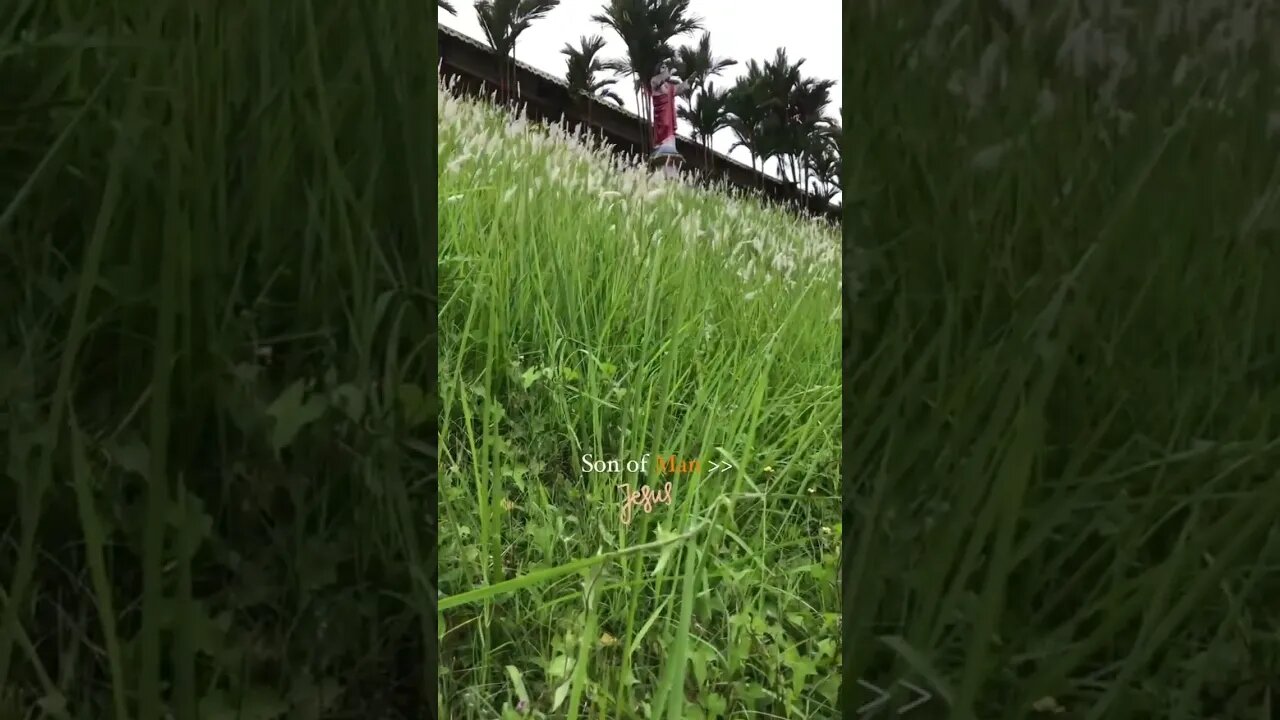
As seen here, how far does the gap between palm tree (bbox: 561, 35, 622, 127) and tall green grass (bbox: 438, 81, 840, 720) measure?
0.04 meters

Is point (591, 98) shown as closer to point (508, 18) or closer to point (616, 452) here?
point (508, 18)

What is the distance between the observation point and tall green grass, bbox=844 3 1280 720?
599 millimetres

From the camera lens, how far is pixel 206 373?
560 mm

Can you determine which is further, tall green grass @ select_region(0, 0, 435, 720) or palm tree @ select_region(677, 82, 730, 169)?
palm tree @ select_region(677, 82, 730, 169)

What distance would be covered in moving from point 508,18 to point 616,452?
377 millimetres

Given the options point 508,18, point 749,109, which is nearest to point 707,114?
point 749,109

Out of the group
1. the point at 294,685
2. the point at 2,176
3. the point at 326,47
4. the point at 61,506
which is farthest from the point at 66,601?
the point at 326,47

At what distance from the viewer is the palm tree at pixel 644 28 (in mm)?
Result: 623

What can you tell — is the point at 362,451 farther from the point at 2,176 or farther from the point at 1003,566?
the point at 1003,566

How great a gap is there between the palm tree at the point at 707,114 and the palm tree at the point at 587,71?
0.06 meters

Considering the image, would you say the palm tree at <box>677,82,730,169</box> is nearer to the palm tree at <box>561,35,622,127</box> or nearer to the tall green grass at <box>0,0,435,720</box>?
the palm tree at <box>561,35,622,127</box>

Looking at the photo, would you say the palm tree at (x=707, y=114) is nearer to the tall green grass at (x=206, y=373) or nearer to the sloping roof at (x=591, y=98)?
the sloping roof at (x=591, y=98)

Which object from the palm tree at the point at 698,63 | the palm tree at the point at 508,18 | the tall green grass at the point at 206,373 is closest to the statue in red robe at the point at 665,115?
the palm tree at the point at 698,63

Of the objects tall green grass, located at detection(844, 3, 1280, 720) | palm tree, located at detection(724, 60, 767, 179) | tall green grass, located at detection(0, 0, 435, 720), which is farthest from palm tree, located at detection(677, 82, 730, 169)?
tall green grass, located at detection(0, 0, 435, 720)
